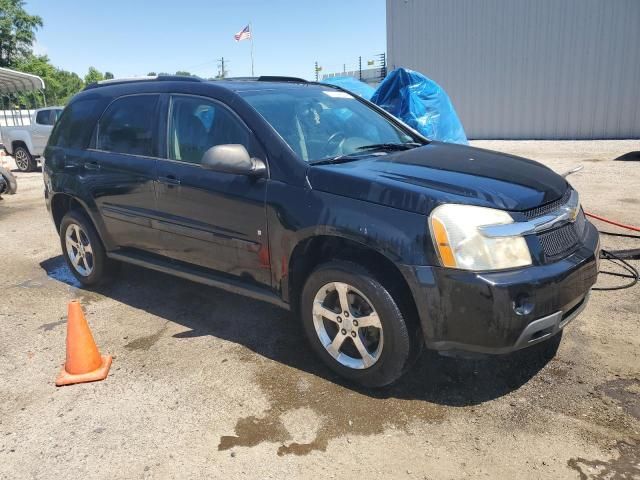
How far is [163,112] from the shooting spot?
4094mm

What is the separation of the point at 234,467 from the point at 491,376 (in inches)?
64.8

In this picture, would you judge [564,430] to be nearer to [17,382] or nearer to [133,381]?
[133,381]

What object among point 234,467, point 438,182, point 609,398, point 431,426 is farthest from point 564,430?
point 234,467

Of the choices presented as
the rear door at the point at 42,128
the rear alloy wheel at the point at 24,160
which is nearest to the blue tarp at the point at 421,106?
the rear door at the point at 42,128

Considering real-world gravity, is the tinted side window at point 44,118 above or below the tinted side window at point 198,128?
above

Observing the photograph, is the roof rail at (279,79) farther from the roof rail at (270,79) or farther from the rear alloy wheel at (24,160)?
the rear alloy wheel at (24,160)

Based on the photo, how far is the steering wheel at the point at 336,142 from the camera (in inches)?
142

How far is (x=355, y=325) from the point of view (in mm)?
3090

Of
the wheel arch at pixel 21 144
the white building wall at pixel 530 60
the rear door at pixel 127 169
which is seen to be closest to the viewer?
the rear door at pixel 127 169

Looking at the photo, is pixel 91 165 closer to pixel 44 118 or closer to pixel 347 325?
pixel 347 325

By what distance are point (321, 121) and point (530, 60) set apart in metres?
17.5

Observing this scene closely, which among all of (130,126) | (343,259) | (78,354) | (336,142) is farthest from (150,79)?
(343,259)

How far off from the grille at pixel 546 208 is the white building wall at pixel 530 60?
1710 centimetres

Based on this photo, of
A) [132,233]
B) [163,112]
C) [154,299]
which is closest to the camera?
[163,112]
